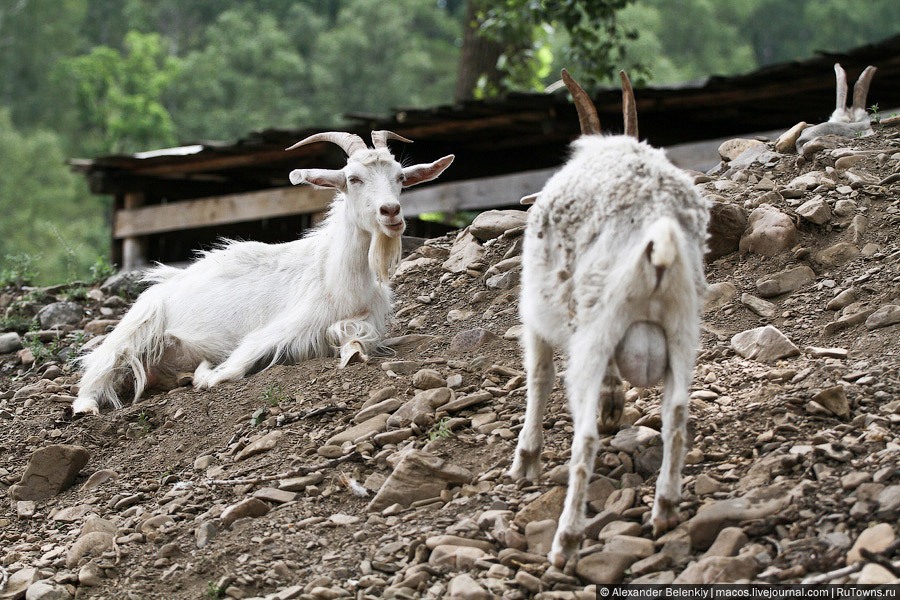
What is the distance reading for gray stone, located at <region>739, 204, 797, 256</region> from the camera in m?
6.33

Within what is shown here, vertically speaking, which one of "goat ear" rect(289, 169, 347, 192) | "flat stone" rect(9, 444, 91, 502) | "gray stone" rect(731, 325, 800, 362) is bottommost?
"flat stone" rect(9, 444, 91, 502)

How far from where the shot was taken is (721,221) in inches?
255

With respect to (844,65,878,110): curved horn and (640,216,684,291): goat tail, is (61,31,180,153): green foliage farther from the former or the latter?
(640,216,684,291): goat tail

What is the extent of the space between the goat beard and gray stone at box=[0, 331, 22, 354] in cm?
Result: 302

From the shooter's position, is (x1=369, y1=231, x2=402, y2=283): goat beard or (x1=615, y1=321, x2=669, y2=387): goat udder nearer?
(x1=615, y1=321, x2=669, y2=387): goat udder

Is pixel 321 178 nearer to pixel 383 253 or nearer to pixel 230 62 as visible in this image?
pixel 383 253

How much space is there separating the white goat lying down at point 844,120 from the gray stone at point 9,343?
19.4ft

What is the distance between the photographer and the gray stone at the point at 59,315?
8711 mm

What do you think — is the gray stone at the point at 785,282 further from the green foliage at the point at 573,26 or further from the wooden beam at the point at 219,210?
the green foliage at the point at 573,26

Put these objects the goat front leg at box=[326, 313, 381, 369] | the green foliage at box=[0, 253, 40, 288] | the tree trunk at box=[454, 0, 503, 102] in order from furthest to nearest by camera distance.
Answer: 1. the tree trunk at box=[454, 0, 503, 102]
2. the green foliage at box=[0, 253, 40, 288]
3. the goat front leg at box=[326, 313, 381, 369]

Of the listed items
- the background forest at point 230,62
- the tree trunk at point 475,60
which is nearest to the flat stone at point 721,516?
the tree trunk at point 475,60

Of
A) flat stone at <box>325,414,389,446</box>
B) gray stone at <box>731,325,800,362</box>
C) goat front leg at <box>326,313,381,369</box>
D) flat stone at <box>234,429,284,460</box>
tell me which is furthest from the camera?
goat front leg at <box>326,313,381,369</box>

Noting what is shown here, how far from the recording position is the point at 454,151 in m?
12.9

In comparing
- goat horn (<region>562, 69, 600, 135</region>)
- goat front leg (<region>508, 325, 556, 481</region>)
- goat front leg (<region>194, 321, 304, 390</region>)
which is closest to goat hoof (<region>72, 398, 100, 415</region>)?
goat front leg (<region>194, 321, 304, 390</region>)
